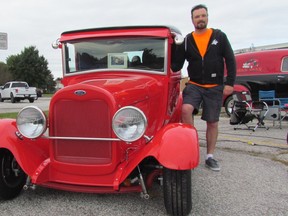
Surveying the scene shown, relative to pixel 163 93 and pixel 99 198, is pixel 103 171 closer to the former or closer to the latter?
pixel 99 198

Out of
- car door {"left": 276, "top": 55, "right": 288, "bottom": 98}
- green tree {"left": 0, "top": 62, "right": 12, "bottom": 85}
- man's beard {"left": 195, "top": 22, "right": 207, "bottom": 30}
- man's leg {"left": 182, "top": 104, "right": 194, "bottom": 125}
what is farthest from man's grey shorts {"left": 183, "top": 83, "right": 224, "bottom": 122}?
green tree {"left": 0, "top": 62, "right": 12, "bottom": 85}

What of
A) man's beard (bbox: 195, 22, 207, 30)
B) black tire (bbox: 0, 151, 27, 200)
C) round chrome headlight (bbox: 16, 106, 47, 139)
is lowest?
black tire (bbox: 0, 151, 27, 200)

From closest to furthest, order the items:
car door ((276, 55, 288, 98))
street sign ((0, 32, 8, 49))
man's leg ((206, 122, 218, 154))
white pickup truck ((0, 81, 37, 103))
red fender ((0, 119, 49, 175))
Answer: red fender ((0, 119, 49, 175)) < man's leg ((206, 122, 218, 154)) < street sign ((0, 32, 8, 49)) < car door ((276, 55, 288, 98)) < white pickup truck ((0, 81, 37, 103))

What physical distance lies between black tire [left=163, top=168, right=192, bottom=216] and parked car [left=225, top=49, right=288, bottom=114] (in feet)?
26.6

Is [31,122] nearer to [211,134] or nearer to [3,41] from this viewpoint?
[211,134]

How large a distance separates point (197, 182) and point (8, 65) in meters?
63.8

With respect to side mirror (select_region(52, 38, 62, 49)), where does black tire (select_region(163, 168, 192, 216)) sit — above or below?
below

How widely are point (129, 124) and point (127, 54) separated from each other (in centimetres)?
128

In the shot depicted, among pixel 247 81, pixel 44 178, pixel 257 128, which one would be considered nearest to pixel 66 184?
pixel 44 178

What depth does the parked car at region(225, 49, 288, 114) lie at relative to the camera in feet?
34.1

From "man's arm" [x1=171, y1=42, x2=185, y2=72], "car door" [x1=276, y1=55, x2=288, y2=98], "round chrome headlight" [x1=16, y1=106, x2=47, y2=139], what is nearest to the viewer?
"round chrome headlight" [x1=16, y1=106, x2=47, y2=139]

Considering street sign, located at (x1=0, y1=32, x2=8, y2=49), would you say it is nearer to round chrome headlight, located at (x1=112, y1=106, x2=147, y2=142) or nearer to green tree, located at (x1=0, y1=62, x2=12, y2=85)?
round chrome headlight, located at (x1=112, y1=106, x2=147, y2=142)

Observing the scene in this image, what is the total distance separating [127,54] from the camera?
13.2 feet

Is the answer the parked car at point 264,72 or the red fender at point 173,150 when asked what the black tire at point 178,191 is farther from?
the parked car at point 264,72
